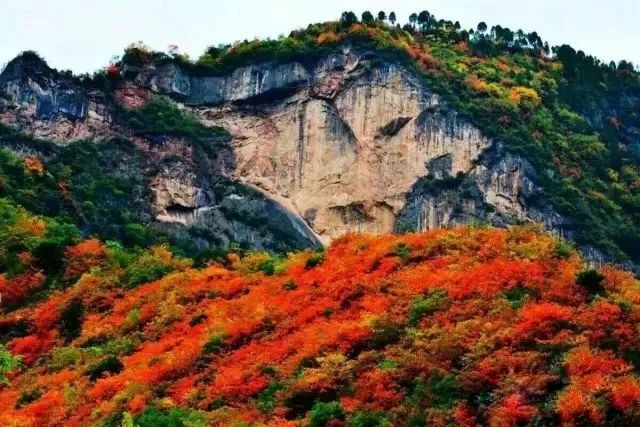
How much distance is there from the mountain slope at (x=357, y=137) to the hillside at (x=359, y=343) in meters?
47.6

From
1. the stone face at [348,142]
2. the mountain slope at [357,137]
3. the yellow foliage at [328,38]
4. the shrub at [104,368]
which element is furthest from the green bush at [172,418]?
the yellow foliage at [328,38]

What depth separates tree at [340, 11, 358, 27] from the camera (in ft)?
317

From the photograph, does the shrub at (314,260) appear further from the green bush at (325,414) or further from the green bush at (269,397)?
the green bush at (325,414)

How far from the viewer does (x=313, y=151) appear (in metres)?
88.6

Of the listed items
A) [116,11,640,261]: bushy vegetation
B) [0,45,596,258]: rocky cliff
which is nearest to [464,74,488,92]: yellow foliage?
[116,11,640,261]: bushy vegetation

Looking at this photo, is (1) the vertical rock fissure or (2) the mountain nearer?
(2) the mountain

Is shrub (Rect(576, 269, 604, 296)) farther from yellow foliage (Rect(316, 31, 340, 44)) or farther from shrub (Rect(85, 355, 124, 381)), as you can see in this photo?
yellow foliage (Rect(316, 31, 340, 44))

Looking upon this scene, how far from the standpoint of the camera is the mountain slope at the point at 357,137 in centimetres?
8481

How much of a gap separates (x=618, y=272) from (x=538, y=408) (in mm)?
7681

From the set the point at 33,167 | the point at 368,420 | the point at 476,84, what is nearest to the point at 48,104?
the point at 33,167

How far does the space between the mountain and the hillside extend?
0.26ft

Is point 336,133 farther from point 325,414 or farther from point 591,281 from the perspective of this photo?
point 325,414

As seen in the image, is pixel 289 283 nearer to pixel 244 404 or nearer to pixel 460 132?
pixel 244 404

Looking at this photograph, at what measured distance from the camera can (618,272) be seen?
25094 mm
